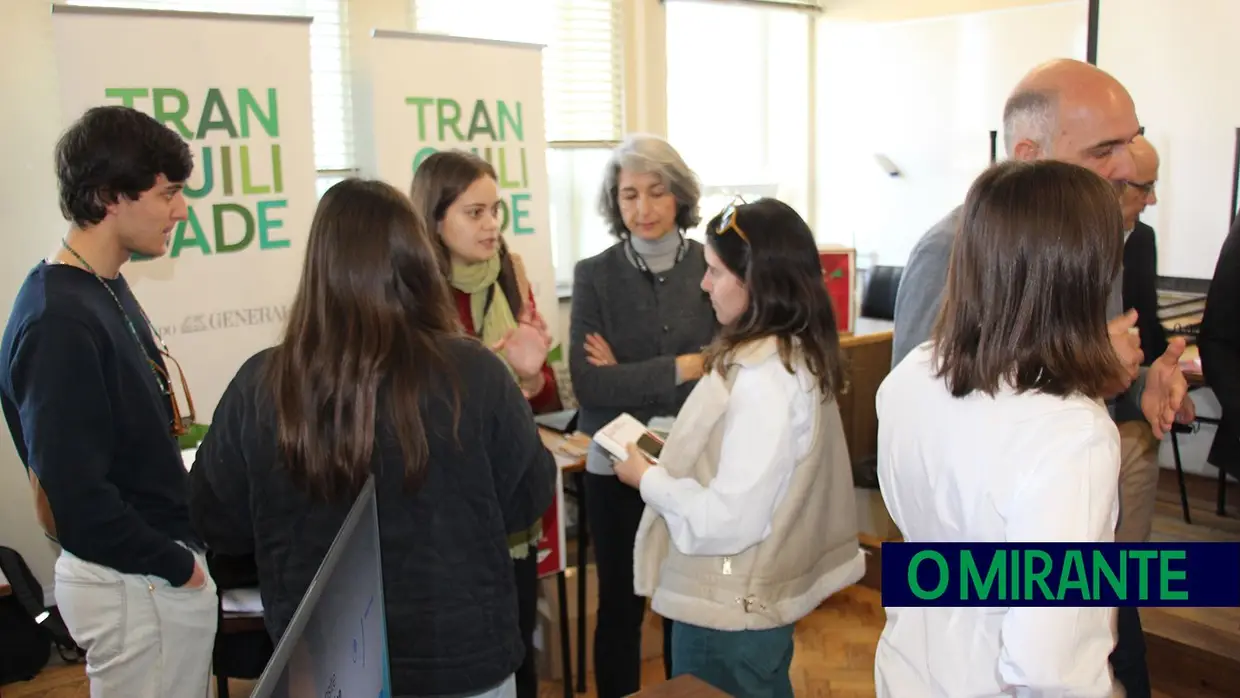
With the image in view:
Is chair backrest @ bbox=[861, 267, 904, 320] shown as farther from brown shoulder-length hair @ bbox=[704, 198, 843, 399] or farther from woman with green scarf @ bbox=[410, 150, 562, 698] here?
brown shoulder-length hair @ bbox=[704, 198, 843, 399]

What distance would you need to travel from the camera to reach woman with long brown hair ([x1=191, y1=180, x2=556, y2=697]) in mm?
1345

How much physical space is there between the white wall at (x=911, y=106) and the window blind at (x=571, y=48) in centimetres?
144

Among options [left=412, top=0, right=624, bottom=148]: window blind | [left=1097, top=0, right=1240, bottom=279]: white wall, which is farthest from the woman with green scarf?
[left=1097, top=0, right=1240, bottom=279]: white wall

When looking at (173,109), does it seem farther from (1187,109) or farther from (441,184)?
(1187,109)

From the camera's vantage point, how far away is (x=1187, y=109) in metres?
3.98

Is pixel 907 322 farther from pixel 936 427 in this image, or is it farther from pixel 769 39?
pixel 769 39

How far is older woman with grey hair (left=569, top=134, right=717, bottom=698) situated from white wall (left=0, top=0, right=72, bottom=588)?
2.05 meters

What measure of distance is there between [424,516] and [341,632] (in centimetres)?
72

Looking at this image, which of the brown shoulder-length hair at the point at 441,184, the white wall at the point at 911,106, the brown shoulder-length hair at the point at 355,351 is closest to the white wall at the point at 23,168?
the brown shoulder-length hair at the point at 441,184

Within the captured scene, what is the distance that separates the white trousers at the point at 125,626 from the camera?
1664 mm

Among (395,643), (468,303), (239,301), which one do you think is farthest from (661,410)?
(239,301)

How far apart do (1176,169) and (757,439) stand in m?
3.22

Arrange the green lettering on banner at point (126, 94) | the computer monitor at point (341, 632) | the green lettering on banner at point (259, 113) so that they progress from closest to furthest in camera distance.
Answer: the computer monitor at point (341, 632), the green lettering on banner at point (126, 94), the green lettering on banner at point (259, 113)

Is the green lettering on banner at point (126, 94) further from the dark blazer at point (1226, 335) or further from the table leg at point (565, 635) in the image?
the dark blazer at point (1226, 335)
